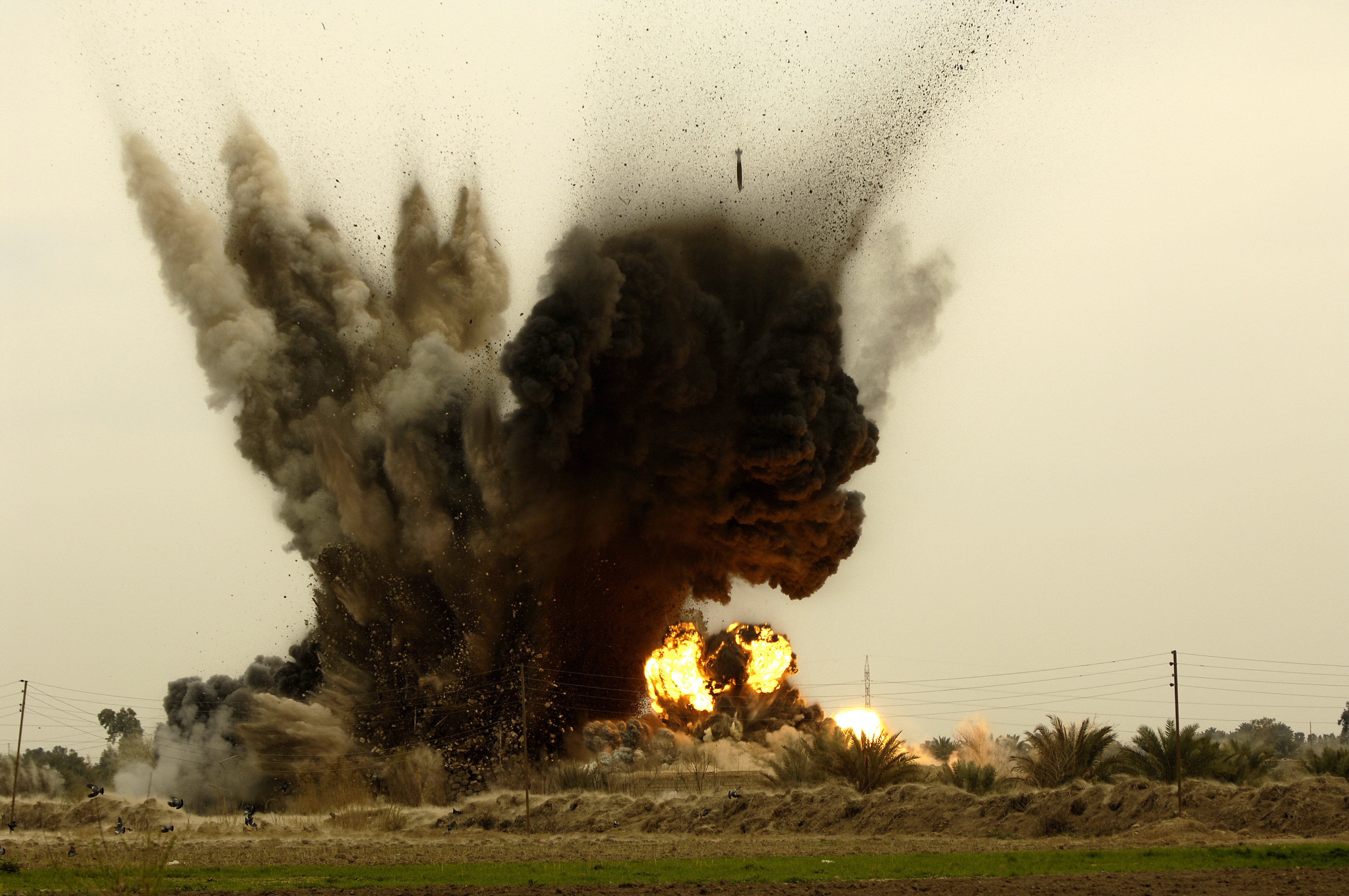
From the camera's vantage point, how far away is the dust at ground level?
31547 millimetres

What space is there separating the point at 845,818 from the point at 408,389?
35.5 meters

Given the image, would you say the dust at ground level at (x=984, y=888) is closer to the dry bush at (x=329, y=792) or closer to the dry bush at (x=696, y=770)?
the dry bush at (x=696, y=770)

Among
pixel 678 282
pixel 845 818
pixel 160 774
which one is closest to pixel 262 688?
pixel 160 774

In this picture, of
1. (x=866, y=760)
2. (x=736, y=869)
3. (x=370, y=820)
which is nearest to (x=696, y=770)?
(x=866, y=760)

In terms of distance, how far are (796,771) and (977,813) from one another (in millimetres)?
13256

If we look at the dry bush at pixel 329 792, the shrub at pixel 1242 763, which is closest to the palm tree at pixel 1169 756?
the shrub at pixel 1242 763

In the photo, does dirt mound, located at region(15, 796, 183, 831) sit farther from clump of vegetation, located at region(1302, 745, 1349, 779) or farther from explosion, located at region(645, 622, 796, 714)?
clump of vegetation, located at region(1302, 745, 1349, 779)

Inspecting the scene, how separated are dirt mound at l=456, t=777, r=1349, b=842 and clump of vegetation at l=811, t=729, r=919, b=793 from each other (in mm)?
2477

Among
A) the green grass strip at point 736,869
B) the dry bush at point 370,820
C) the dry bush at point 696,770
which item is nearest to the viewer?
the green grass strip at point 736,869

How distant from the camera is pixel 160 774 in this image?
89.1 metres

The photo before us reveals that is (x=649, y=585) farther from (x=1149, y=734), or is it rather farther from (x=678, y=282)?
(x=1149, y=734)

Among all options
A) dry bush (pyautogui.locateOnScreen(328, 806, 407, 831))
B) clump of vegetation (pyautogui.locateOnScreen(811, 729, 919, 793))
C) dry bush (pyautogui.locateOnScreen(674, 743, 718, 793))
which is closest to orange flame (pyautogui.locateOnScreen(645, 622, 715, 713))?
dry bush (pyautogui.locateOnScreen(674, 743, 718, 793))

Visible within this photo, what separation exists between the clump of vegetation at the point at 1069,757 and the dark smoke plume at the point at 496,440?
60.1 ft

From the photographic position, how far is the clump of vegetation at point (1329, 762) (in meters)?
54.2
